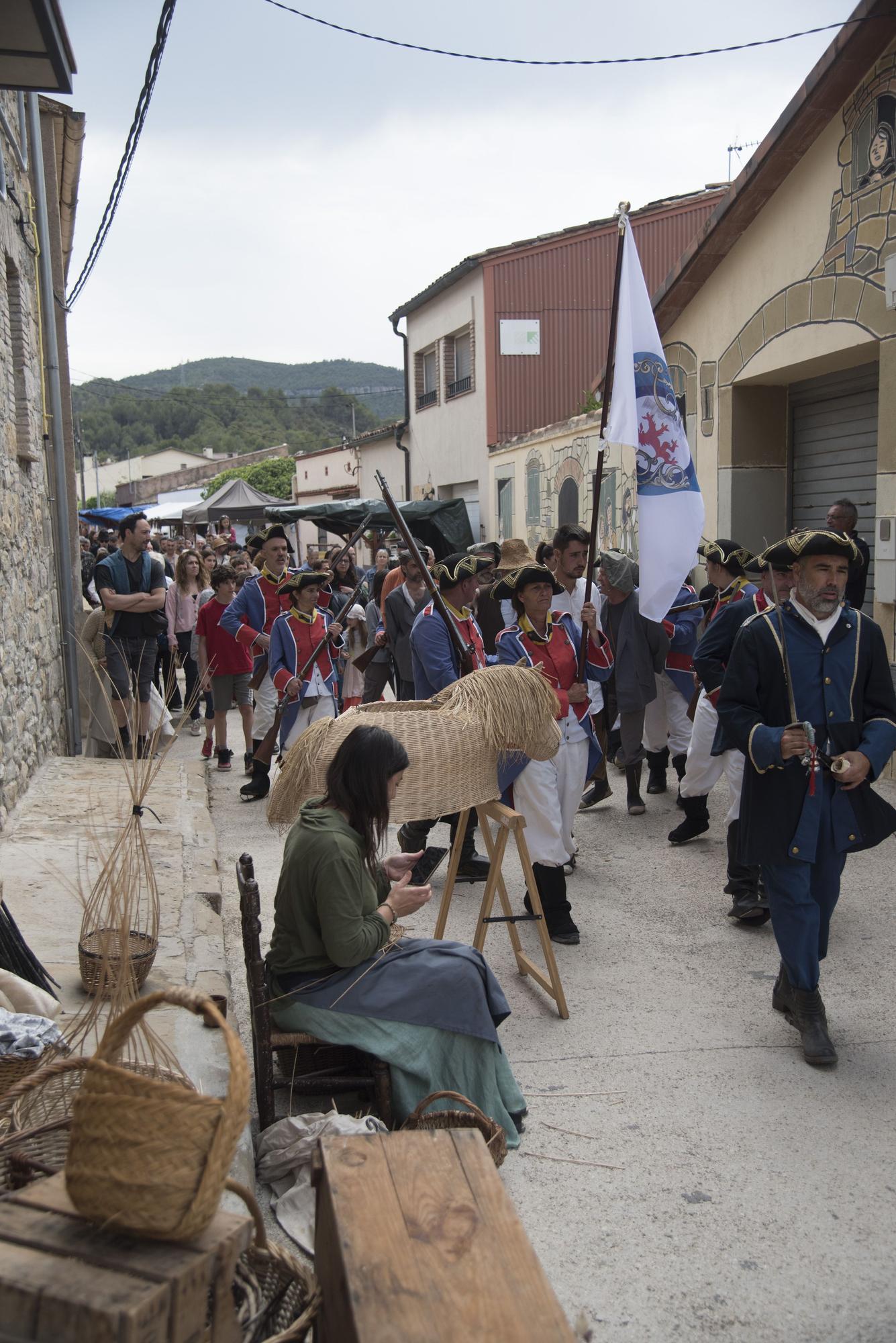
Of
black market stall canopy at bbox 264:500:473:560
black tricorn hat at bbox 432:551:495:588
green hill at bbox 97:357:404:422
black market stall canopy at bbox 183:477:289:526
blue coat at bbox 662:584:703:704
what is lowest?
blue coat at bbox 662:584:703:704

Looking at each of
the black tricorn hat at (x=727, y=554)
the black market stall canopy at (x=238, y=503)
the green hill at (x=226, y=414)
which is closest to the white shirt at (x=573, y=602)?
the black tricorn hat at (x=727, y=554)

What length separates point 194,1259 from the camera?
194 centimetres

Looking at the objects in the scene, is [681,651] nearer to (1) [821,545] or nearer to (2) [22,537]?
(1) [821,545]

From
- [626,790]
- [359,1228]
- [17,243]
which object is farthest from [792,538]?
[17,243]

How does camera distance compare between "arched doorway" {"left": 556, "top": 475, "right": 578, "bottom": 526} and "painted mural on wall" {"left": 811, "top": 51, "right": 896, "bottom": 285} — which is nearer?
"painted mural on wall" {"left": 811, "top": 51, "right": 896, "bottom": 285}

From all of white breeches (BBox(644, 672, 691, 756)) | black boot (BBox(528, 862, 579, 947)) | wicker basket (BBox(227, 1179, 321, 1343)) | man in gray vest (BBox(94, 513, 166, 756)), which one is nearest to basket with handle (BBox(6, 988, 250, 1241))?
wicker basket (BBox(227, 1179, 321, 1343))

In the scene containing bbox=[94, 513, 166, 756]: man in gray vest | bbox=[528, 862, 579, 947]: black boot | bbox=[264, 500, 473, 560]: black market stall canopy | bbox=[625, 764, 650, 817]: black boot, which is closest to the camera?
bbox=[528, 862, 579, 947]: black boot

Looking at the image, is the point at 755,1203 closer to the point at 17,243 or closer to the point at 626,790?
the point at 626,790

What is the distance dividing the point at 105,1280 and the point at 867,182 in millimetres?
8583

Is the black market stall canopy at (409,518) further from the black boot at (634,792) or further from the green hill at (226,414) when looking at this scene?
the green hill at (226,414)

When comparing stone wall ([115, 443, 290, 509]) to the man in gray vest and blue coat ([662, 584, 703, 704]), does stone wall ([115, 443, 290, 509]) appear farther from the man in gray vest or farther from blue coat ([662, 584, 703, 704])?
blue coat ([662, 584, 703, 704])

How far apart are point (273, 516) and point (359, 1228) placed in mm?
15018

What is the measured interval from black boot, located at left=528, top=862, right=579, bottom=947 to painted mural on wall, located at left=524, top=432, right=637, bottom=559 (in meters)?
6.81

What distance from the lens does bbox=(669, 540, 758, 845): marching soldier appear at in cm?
656
